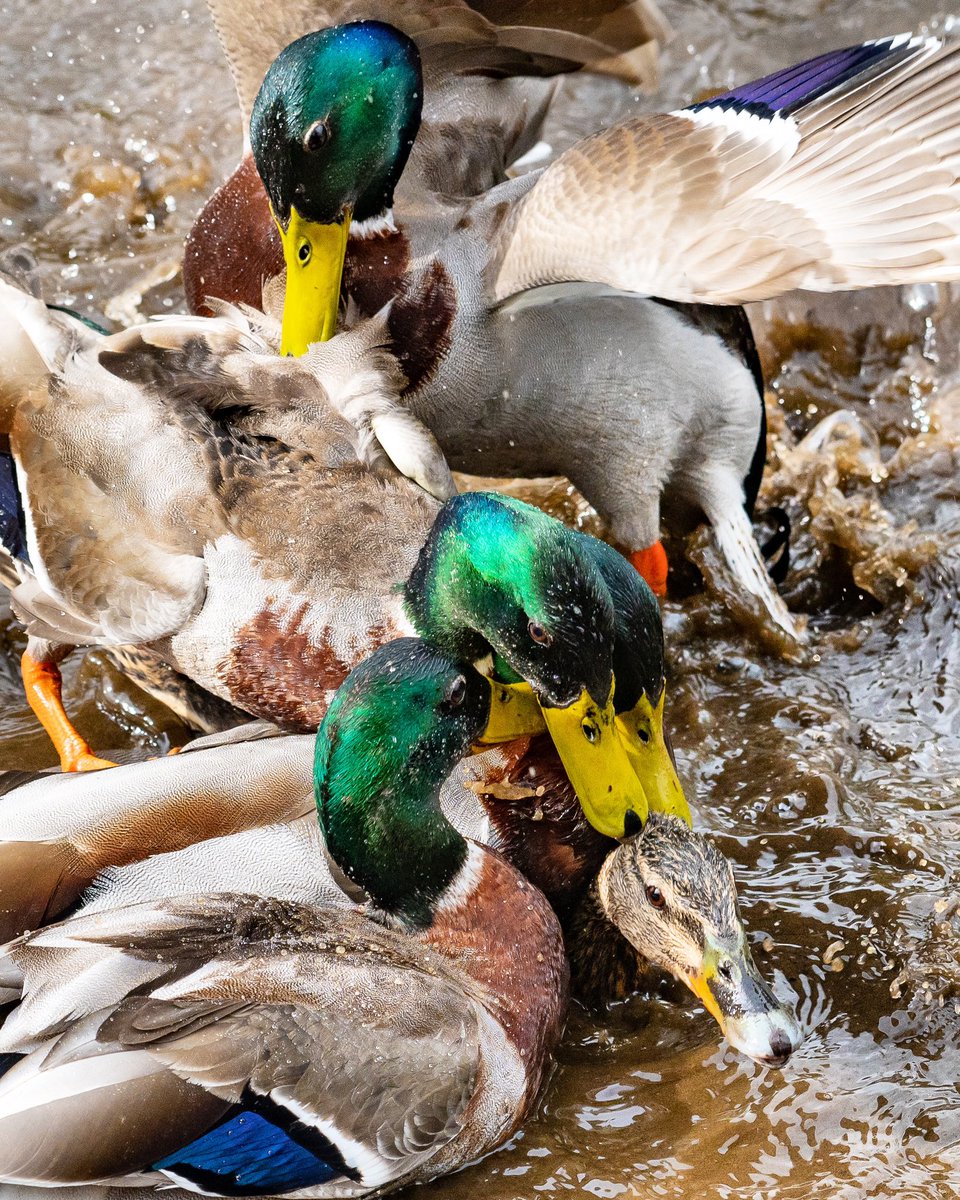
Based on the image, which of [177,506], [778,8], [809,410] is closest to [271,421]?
[177,506]

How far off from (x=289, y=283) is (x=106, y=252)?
2025 millimetres

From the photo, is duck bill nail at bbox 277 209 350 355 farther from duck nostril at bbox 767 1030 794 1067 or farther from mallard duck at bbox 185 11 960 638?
duck nostril at bbox 767 1030 794 1067

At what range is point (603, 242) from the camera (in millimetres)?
3914

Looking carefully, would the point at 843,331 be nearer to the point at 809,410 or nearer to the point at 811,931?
the point at 809,410

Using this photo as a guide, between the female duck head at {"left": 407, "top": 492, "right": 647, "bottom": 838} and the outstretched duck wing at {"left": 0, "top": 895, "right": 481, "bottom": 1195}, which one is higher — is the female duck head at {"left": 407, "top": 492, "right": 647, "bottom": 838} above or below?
above

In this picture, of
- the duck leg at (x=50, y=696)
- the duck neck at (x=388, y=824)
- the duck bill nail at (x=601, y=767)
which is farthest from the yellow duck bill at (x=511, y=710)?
the duck leg at (x=50, y=696)

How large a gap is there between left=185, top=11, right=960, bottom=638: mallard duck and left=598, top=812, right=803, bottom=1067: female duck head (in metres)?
1.27

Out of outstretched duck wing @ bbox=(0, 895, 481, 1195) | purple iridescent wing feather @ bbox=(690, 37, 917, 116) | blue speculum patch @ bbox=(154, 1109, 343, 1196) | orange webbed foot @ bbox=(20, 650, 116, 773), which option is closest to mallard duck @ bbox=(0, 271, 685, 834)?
orange webbed foot @ bbox=(20, 650, 116, 773)

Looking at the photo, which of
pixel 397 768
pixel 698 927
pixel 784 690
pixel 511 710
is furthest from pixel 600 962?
pixel 784 690

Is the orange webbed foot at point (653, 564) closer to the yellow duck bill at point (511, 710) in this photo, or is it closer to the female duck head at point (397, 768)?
the yellow duck bill at point (511, 710)

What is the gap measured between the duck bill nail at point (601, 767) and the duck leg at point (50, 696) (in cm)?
146

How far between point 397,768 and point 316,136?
5.62 ft

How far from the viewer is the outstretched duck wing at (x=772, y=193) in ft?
11.9

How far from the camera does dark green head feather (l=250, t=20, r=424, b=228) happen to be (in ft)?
12.9
